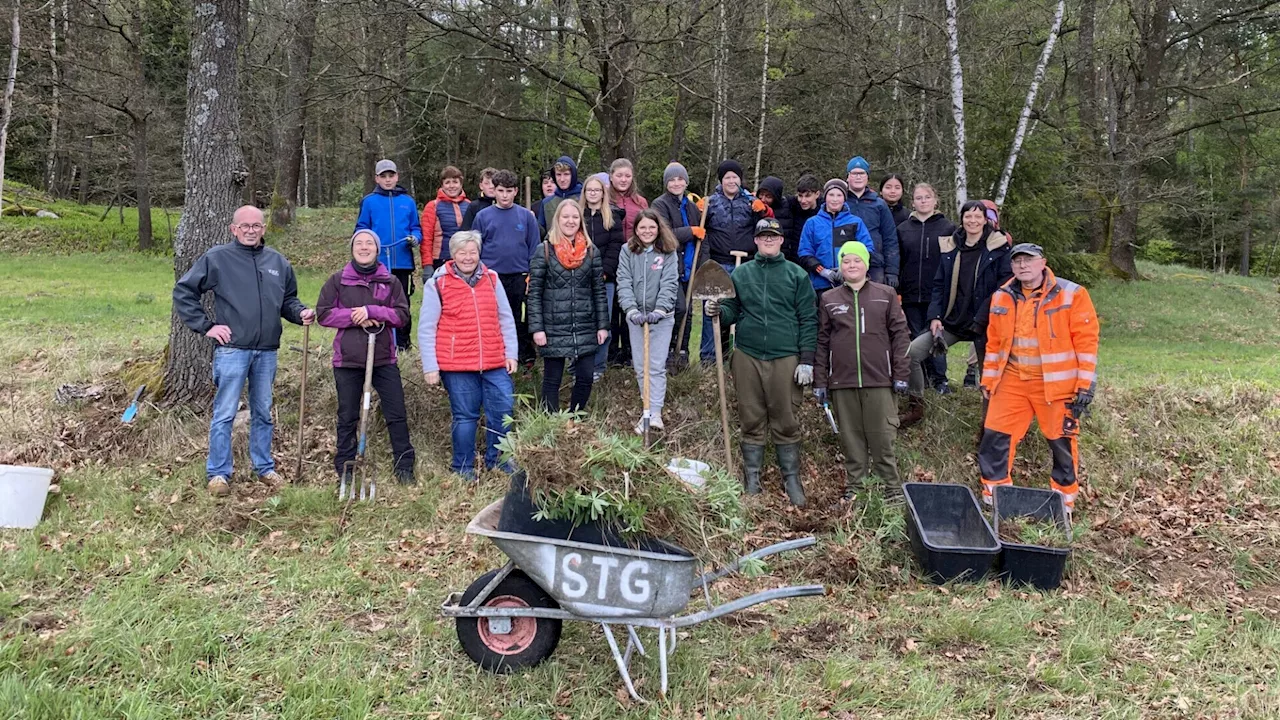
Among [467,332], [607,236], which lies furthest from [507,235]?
[467,332]

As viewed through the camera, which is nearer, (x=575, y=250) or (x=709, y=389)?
(x=575, y=250)

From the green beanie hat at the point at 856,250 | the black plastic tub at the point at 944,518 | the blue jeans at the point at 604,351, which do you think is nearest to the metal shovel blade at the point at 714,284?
the green beanie hat at the point at 856,250

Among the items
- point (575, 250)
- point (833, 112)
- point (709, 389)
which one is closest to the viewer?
point (575, 250)

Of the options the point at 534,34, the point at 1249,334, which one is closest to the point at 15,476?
the point at 534,34

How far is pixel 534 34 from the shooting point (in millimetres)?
10281

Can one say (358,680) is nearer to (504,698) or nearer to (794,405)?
(504,698)

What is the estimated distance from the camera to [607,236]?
6.65 m

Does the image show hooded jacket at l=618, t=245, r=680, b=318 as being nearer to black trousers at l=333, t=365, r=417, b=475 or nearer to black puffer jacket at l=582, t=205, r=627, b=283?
black puffer jacket at l=582, t=205, r=627, b=283

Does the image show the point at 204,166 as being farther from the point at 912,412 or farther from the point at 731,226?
the point at 912,412

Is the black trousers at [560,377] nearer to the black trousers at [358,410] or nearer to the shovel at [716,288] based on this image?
A: the shovel at [716,288]

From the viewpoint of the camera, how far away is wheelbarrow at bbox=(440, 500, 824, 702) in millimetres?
3379

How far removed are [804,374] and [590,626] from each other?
8.53ft

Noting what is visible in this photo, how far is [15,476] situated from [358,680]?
3.15m

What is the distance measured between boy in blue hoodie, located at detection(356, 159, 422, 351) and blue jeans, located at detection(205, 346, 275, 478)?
1.45 metres
